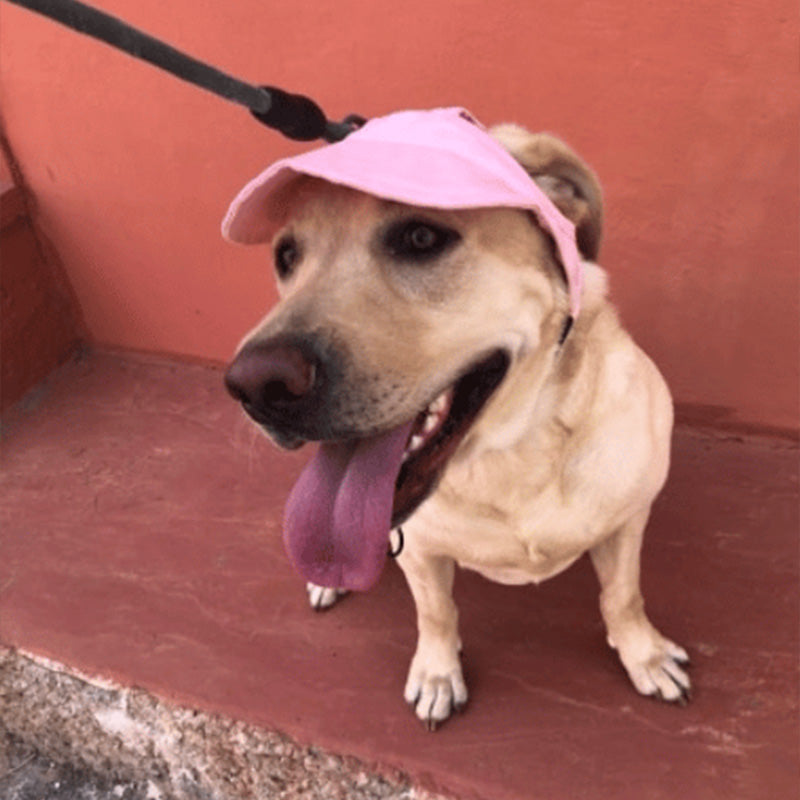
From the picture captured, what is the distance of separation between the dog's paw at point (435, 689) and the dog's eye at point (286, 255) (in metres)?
0.96

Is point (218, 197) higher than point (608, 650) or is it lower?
higher

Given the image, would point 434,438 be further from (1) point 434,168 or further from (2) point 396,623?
(2) point 396,623

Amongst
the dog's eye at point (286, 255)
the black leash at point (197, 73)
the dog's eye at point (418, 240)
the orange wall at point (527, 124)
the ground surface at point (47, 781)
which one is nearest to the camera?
the black leash at point (197, 73)

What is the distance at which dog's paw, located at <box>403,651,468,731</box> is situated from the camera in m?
2.02

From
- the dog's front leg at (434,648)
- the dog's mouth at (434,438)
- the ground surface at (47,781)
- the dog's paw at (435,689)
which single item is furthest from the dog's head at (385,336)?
the ground surface at (47,781)

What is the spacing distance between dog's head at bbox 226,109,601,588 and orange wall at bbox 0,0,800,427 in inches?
26.7

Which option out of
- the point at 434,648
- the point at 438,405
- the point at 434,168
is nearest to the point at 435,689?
the point at 434,648

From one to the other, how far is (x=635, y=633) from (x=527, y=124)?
1245 millimetres

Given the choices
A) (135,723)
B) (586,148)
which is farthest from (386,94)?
(135,723)

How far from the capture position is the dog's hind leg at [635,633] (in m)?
1.97

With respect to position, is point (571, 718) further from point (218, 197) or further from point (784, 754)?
point (218, 197)

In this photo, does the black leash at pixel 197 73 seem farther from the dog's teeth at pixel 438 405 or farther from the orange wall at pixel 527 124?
the orange wall at pixel 527 124

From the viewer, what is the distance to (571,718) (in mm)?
2016

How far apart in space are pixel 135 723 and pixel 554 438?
1270 mm
